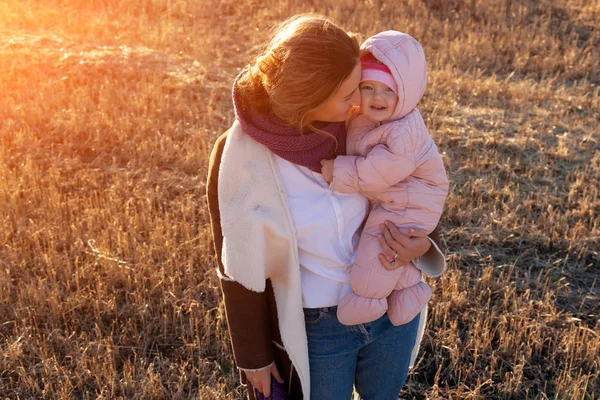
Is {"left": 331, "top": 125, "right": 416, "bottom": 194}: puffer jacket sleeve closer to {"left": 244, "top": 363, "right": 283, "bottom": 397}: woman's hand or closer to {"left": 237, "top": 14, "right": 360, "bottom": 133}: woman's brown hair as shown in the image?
{"left": 237, "top": 14, "right": 360, "bottom": 133}: woman's brown hair

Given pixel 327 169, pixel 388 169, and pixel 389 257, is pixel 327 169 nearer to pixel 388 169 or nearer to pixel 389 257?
pixel 388 169

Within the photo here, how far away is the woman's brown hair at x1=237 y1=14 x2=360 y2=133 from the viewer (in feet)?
6.47

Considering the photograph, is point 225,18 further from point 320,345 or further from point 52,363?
point 320,345

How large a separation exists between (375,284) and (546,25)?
32.8ft

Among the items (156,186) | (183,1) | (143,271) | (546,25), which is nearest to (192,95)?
(156,186)

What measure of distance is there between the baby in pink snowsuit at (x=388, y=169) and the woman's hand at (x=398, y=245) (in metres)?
0.02

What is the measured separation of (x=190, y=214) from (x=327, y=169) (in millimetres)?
3076

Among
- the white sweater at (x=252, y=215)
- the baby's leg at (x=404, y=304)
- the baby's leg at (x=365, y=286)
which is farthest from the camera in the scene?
the baby's leg at (x=404, y=304)

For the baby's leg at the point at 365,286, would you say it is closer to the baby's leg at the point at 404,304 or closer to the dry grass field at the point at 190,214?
the baby's leg at the point at 404,304

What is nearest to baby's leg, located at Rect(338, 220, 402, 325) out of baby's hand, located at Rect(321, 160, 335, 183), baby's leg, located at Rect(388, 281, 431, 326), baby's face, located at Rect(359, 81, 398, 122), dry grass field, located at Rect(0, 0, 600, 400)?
baby's leg, located at Rect(388, 281, 431, 326)

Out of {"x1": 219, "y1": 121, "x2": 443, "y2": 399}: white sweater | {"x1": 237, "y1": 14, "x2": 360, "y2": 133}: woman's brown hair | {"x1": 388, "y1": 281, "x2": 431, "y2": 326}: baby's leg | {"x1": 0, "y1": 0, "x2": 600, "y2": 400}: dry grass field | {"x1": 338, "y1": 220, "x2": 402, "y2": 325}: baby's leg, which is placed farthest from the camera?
{"x1": 0, "y1": 0, "x2": 600, "y2": 400}: dry grass field

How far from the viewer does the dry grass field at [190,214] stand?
3.70 meters

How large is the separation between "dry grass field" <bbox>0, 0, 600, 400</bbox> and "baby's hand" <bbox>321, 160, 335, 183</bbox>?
1764 millimetres

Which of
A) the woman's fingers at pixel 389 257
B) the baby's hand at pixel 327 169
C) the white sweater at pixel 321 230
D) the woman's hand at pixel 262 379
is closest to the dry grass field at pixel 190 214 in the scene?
the woman's hand at pixel 262 379
